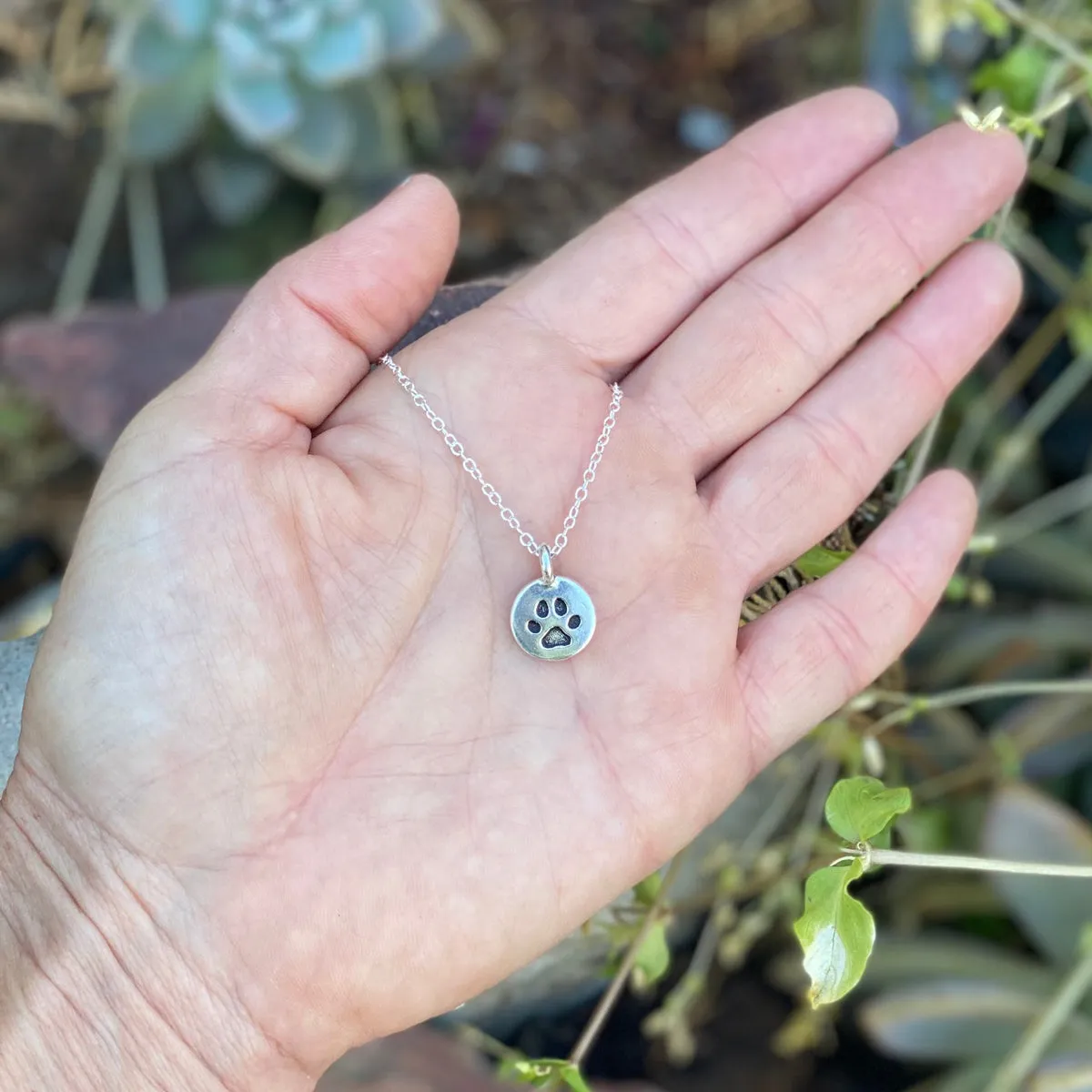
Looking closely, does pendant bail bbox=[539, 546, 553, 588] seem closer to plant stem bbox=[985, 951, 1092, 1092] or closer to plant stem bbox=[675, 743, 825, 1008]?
plant stem bbox=[675, 743, 825, 1008]

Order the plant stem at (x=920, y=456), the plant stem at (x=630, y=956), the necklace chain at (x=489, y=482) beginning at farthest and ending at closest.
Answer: the plant stem at (x=920, y=456) → the necklace chain at (x=489, y=482) → the plant stem at (x=630, y=956)

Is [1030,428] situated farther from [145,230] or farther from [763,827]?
[145,230]

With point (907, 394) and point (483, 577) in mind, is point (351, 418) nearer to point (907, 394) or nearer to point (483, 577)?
point (483, 577)

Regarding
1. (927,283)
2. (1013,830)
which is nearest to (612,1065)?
(1013,830)

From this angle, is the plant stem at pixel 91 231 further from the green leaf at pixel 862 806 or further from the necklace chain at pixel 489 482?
the green leaf at pixel 862 806

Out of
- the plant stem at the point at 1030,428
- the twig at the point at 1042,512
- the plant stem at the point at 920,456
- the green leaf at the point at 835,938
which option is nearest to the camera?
the green leaf at the point at 835,938

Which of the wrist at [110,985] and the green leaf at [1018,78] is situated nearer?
the wrist at [110,985]

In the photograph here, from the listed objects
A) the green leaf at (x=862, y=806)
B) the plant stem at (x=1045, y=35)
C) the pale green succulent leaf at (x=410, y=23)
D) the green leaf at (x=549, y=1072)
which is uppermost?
the plant stem at (x=1045, y=35)

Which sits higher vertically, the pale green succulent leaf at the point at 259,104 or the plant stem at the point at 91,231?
the pale green succulent leaf at the point at 259,104

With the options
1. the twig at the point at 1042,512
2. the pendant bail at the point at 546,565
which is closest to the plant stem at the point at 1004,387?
the twig at the point at 1042,512
